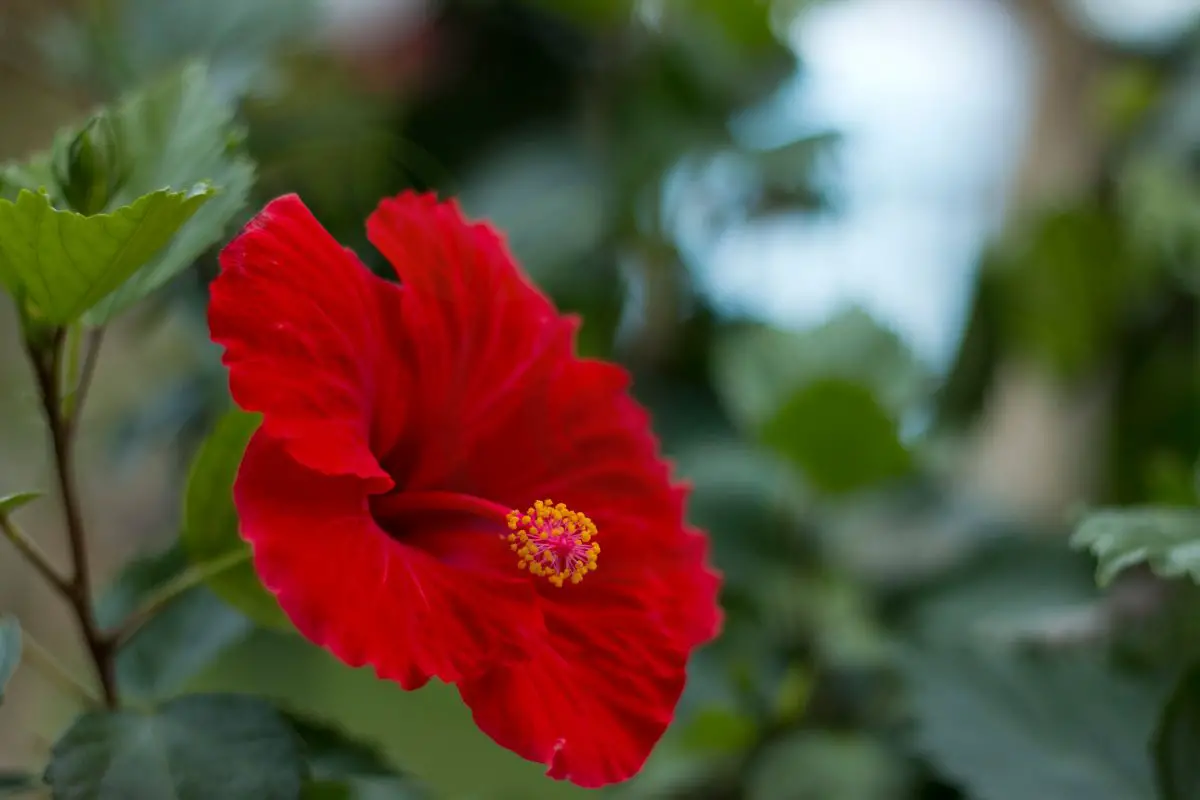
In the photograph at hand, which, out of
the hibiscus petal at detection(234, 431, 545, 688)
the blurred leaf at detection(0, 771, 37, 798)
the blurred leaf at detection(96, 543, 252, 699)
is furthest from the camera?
the blurred leaf at detection(96, 543, 252, 699)

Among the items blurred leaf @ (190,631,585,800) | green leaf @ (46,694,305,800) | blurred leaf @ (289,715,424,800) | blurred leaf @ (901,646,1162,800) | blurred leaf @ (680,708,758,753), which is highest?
green leaf @ (46,694,305,800)

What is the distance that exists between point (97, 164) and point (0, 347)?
83cm

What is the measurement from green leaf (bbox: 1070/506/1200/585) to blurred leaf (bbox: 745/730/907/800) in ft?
0.97

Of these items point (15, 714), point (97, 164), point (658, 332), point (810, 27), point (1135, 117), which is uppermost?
point (97, 164)

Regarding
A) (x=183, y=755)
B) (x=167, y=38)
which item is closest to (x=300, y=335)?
(x=183, y=755)

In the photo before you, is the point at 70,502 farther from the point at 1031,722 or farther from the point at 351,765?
the point at 1031,722

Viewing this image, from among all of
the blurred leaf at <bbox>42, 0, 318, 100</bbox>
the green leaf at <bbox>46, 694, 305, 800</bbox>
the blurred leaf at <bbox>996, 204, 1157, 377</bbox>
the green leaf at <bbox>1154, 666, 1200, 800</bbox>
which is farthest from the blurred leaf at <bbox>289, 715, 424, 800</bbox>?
the blurred leaf at <bbox>996, 204, 1157, 377</bbox>

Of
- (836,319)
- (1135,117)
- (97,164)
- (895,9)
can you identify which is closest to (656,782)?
(836,319)

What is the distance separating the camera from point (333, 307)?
41 cm

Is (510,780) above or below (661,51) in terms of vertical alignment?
below

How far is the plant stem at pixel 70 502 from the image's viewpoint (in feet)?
1.43

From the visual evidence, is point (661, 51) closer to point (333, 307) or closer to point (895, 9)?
point (333, 307)

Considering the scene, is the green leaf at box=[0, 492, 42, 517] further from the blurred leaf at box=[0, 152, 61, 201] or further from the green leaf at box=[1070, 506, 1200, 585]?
the green leaf at box=[1070, 506, 1200, 585]

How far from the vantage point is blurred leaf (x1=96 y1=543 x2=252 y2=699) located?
59 cm
